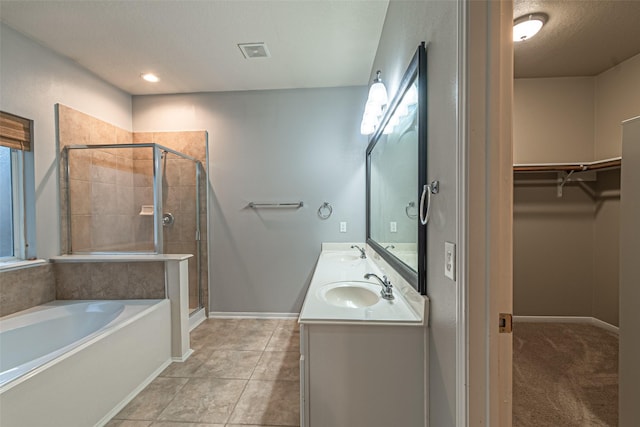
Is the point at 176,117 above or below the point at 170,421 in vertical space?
above

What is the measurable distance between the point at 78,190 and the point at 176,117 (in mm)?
1243

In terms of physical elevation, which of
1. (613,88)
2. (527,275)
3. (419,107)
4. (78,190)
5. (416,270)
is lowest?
(527,275)

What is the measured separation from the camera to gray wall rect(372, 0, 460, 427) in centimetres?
84

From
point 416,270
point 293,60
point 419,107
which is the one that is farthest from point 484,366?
point 293,60

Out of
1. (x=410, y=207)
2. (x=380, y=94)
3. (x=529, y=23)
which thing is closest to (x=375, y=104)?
(x=380, y=94)

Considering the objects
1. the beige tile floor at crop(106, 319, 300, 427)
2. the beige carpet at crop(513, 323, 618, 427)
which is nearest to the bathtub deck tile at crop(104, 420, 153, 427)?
the beige tile floor at crop(106, 319, 300, 427)

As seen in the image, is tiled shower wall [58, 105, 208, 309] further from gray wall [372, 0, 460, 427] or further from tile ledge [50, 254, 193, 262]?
gray wall [372, 0, 460, 427]

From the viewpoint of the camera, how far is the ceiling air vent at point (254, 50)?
216cm

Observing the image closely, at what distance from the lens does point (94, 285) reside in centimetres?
218

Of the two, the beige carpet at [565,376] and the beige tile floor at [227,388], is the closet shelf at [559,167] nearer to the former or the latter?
the beige carpet at [565,376]

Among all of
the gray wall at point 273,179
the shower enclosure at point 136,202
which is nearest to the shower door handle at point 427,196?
the gray wall at point 273,179

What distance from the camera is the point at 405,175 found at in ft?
4.74

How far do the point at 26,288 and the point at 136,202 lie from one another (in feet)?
3.62

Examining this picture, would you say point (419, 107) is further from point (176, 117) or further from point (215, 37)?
point (176, 117)
